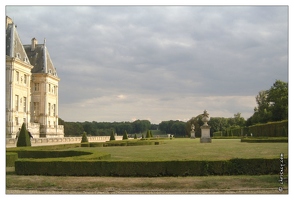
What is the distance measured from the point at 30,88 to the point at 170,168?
2041 inches

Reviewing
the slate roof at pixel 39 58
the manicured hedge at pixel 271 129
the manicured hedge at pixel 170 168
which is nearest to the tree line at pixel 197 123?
the manicured hedge at pixel 271 129

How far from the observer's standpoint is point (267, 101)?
205 ft

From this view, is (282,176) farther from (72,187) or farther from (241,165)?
(72,187)

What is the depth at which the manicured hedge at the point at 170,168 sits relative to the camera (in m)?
11.3

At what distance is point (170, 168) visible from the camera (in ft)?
37.2

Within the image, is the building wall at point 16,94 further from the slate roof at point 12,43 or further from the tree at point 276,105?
the tree at point 276,105

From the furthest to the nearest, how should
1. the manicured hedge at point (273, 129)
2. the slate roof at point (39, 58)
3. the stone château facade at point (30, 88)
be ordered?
the slate roof at point (39, 58), the stone château facade at point (30, 88), the manicured hedge at point (273, 129)

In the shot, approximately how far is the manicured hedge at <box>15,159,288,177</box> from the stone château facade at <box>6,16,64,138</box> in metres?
35.2

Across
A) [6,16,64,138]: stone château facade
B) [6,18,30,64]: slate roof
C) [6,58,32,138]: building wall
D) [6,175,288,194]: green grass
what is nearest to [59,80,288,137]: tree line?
[6,16,64,138]: stone château facade

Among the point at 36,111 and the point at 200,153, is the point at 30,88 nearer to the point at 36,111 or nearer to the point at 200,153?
the point at 36,111

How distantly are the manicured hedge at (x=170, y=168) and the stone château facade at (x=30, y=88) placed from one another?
35.2 metres

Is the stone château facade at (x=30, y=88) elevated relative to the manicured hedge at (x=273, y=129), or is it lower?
elevated

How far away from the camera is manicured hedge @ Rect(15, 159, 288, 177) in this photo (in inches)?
446

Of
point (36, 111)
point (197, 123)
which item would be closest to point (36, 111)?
point (36, 111)
